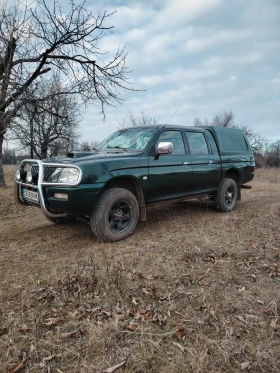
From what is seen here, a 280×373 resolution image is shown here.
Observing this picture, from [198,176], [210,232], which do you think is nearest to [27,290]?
[210,232]

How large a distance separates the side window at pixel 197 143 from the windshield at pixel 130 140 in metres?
1.01

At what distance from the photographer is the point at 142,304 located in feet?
8.00

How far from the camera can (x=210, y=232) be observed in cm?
467

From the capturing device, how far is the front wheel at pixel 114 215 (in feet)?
12.8

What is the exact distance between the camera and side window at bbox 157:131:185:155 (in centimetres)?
490

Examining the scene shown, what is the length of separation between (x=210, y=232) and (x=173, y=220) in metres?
1.06

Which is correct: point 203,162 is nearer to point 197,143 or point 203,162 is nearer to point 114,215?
point 197,143

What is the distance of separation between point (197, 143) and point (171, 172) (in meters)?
1.21

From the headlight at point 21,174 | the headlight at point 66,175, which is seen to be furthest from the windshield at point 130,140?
the headlight at point 21,174

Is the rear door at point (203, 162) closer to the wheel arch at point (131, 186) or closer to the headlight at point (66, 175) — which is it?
the wheel arch at point (131, 186)

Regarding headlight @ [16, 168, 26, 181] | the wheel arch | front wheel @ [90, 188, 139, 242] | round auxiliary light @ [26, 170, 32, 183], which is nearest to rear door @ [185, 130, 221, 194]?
the wheel arch

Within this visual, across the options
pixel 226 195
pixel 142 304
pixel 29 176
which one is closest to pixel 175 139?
pixel 226 195

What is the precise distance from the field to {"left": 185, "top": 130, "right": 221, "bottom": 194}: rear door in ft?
4.78

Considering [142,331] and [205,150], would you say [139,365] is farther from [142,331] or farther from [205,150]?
[205,150]
